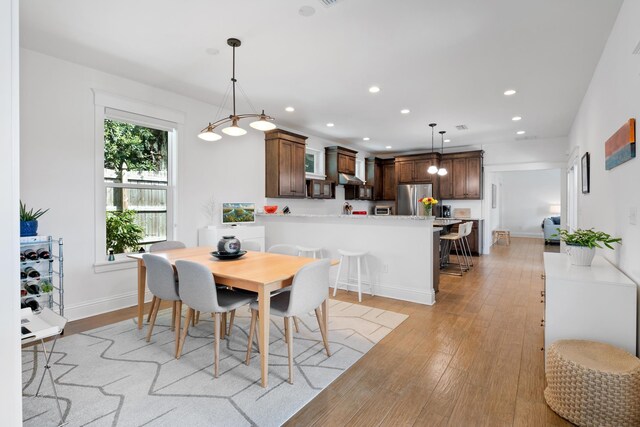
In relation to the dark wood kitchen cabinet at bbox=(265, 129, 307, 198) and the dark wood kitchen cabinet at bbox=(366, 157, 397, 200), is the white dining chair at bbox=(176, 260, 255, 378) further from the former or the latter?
the dark wood kitchen cabinet at bbox=(366, 157, 397, 200)

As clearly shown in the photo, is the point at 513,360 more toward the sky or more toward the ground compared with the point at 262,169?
more toward the ground

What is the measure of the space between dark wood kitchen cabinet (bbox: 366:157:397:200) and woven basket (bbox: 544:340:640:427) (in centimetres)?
687

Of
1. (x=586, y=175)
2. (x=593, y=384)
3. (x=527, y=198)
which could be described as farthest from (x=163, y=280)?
(x=527, y=198)

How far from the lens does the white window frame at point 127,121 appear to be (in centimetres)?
373

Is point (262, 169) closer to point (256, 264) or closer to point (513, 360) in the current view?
point (256, 264)

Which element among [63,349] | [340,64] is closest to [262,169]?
[340,64]

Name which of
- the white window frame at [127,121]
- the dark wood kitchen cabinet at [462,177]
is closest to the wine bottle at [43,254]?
the white window frame at [127,121]

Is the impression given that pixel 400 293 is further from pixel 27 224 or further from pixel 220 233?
pixel 27 224

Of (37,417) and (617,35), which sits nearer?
(37,417)

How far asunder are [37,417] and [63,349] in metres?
1.04

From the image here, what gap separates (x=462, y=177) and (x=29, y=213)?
26.1 feet

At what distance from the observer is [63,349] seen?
2783 mm

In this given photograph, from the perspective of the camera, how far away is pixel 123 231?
13.5 ft

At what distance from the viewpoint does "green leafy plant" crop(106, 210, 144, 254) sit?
13.1 feet
